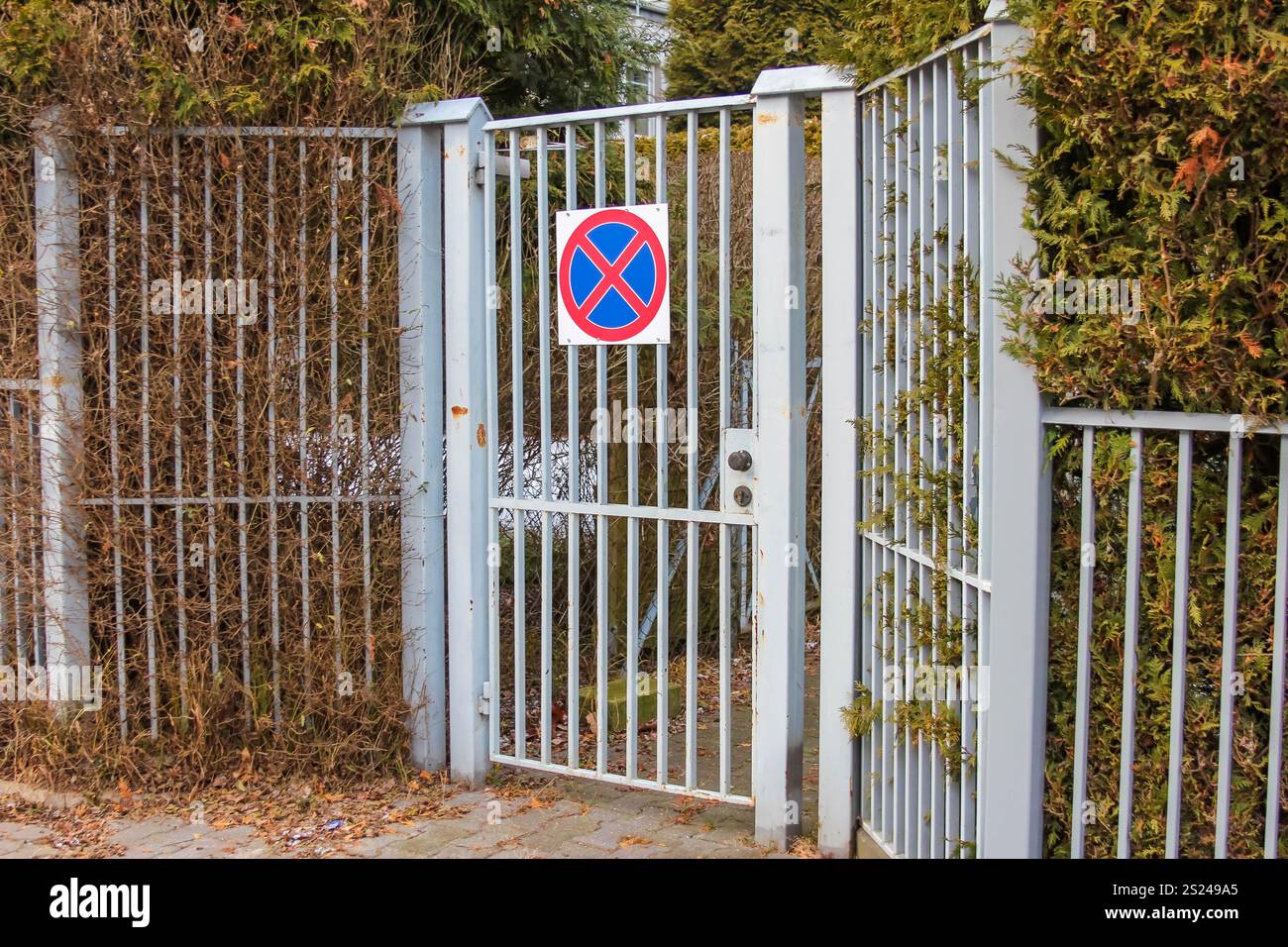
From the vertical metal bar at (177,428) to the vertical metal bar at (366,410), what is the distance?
635 millimetres

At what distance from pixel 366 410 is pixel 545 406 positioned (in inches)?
30.1

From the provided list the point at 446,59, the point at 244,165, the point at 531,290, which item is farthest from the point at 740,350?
the point at 244,165

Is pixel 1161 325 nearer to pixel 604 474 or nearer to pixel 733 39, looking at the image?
pixel 604 474

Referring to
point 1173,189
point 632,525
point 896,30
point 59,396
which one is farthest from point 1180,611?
point 59,396

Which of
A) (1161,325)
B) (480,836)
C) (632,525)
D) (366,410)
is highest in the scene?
(1161,325)

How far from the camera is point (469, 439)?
4.98 m

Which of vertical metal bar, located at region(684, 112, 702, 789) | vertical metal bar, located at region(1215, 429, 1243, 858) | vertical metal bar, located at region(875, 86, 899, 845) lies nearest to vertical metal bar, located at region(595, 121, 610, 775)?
vertical metal bar, located at region(684, 112, 702, 789)

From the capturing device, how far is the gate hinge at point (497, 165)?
4.92 metres

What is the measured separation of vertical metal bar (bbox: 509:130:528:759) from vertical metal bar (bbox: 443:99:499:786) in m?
0.12

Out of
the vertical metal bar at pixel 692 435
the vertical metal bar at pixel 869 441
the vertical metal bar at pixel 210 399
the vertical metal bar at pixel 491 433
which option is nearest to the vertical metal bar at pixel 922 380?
the vertical metal bar at pixel 869 441

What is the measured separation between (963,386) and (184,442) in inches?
125

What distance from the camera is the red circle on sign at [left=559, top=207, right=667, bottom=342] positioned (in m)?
4.46

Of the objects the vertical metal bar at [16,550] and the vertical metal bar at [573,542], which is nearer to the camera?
the vertical metal bar at [573,542]

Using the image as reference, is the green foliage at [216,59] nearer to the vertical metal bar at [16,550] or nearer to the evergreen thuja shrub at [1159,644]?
the vertical metal bar at [16,550]
